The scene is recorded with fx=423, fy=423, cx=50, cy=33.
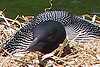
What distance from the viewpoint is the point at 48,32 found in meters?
3.96

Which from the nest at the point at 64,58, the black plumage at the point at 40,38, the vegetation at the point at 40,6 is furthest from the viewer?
the vegetation at the point at 40,6

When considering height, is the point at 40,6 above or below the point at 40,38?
below

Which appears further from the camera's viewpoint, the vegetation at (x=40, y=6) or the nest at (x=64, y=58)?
the vegetation at (x=40, y=6)

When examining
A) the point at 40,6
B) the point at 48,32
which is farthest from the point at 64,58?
the point at 40,6

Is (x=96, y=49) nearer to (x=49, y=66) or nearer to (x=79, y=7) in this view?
(x=49, y=66)

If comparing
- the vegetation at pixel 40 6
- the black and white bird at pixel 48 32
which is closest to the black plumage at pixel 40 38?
the black and white bird at pixel 48 32

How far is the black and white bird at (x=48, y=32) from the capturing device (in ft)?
13.0

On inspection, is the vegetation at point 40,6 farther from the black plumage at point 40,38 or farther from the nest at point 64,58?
the nest at point 64,58

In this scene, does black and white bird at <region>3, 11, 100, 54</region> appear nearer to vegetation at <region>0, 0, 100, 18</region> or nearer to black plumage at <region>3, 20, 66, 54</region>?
black plumage at <region>3, 20, 66, 54</region>

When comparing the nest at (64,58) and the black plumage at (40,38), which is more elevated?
the black plumage at (40,38)

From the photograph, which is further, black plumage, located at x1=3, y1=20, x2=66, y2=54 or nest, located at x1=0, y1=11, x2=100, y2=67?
black plumage, located at x1=3, y1=20, x2=66, y2=54

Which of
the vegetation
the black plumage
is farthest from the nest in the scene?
the vegetation

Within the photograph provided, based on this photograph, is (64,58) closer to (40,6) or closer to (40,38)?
(40,38)

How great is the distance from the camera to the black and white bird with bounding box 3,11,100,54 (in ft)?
13.0
